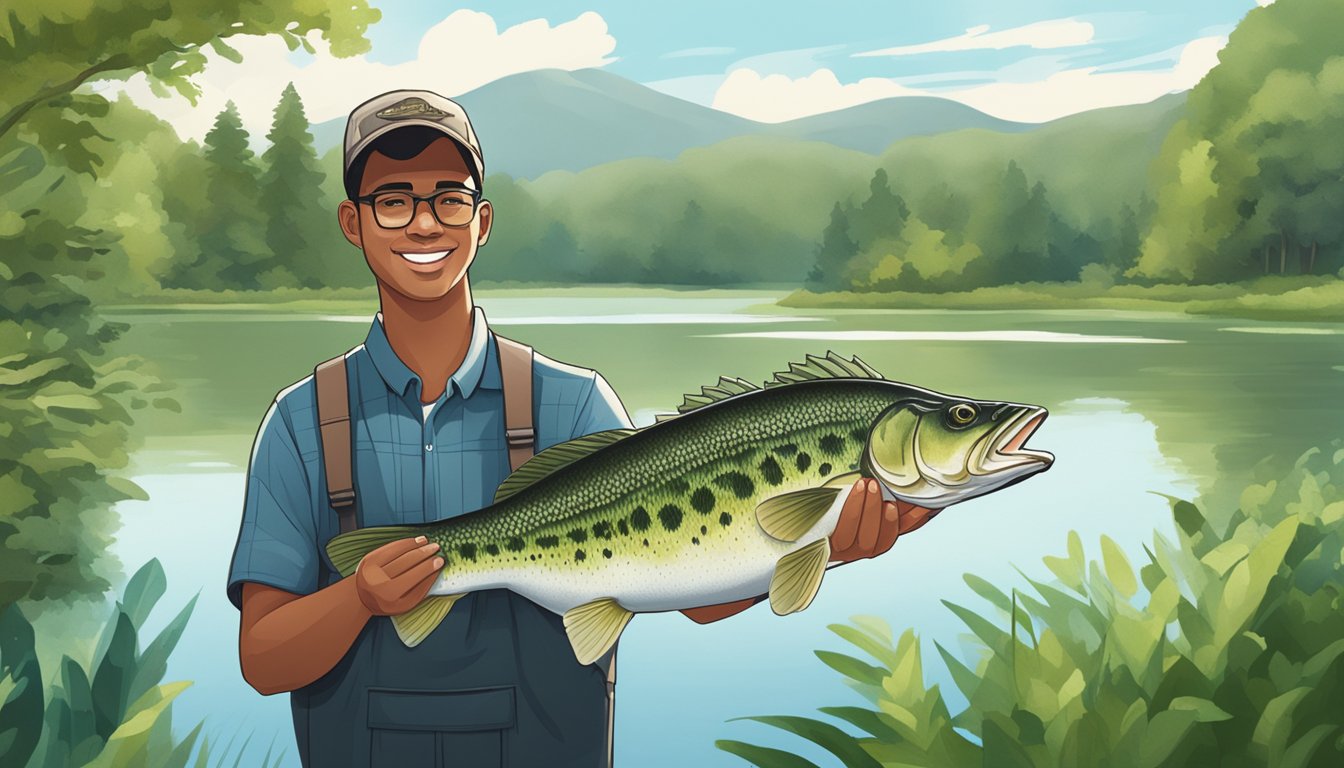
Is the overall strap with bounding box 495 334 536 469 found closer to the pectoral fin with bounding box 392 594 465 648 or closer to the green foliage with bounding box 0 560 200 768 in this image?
the pectoral fin with bounding box 392 594 465 648

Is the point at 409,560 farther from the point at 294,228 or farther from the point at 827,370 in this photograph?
the point at 294,228

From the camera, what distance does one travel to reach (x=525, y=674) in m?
3.60

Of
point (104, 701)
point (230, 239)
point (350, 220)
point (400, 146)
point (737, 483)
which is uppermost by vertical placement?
point (230, 239)

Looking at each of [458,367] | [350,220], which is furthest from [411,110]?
[458,367]

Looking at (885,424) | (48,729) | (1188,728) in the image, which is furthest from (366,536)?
(1188,728)

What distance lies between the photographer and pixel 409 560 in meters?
3.12

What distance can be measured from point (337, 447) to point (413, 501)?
0.87ft

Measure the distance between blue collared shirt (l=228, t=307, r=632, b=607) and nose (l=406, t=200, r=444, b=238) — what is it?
302mm

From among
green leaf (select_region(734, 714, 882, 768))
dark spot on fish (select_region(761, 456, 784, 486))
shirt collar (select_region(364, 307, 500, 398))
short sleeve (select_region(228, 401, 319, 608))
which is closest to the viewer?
dark spot on fish (select_region(761, 456, 784, 486))

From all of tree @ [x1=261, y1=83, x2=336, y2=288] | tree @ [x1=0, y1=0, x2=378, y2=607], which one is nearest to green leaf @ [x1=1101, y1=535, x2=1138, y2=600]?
tree @ [x1=0, y1=0, x2=378, y2=607]

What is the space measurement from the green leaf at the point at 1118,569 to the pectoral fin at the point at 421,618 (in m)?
3.29

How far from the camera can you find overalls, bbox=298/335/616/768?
354cm

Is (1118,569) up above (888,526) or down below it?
below

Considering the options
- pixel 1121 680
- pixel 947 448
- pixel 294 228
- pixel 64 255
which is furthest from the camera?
pixel 294 228
